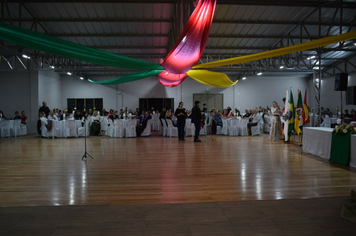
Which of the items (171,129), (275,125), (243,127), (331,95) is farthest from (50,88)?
(331,95)

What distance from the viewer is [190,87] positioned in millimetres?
16969

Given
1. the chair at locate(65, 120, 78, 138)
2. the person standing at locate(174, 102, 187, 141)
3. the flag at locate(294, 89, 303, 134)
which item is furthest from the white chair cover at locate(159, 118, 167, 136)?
the flag at locate(294, 89, 303, 134)

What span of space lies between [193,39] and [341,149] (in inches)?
144

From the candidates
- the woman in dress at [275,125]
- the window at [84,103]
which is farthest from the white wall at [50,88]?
the woman in dress at [275,125]

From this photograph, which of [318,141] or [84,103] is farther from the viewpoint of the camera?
[84,103]

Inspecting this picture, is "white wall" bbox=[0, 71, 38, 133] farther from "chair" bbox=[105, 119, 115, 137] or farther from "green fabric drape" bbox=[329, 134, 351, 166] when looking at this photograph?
"green fabric drape" bbox=[329, 134, 351, 166]

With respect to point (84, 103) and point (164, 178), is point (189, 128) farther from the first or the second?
point (84, 103)

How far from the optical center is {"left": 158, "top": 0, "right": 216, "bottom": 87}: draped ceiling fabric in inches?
179

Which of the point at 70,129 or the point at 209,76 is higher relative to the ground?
the point at 209,76

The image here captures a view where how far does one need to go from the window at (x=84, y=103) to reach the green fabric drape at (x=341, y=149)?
14.2 m

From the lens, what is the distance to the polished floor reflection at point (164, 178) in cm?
313

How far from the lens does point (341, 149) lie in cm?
486

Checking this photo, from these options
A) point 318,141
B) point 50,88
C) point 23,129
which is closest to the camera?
point 318,141

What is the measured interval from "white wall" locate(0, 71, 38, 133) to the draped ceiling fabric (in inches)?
366
